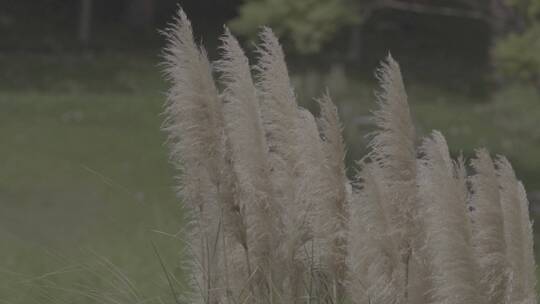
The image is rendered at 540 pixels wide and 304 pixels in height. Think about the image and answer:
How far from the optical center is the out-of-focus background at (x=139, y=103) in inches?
340

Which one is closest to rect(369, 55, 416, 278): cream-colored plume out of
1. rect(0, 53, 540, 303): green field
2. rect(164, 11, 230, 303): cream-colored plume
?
rect(164, 11, 230, 303): cream-colored plume

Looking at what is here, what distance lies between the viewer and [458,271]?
2916 millimetres

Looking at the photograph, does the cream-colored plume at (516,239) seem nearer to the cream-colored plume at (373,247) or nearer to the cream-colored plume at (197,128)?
the cream-colored plume at (373,247)

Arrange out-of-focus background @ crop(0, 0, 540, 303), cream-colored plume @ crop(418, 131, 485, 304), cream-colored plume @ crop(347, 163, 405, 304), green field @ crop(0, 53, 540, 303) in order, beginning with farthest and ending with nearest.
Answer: green field @ crop(0, 53, 540, 303) → out-of-focus background @ crop(0, 0, 540, 303) → cream-colored plume @ crop(347, 163, 405, 304) → cream-colored plume @ crop(418, 131, 485, 304)

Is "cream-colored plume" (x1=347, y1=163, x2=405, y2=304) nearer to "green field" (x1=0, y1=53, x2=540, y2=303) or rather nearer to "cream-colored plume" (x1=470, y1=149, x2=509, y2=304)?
"cream-colored plume" (x1=470, y1=149, x2=509, y2=304)

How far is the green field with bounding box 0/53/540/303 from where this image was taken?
8.77m

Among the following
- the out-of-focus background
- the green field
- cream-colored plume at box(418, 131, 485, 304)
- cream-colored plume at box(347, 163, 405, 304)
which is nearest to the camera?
cream-colored plume at box(418, 131, 485, 304)

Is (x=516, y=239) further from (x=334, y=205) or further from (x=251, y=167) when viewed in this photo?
(x=251, y=167)

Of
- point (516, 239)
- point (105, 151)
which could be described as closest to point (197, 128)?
point (516, 239)

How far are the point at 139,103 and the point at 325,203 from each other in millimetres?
15673

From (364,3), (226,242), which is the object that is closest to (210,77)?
(226,242)

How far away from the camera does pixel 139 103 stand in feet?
61.5

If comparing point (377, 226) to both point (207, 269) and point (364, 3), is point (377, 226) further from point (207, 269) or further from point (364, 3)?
point (364, 3)

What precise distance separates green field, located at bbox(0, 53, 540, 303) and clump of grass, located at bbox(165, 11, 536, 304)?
0.43 meters
